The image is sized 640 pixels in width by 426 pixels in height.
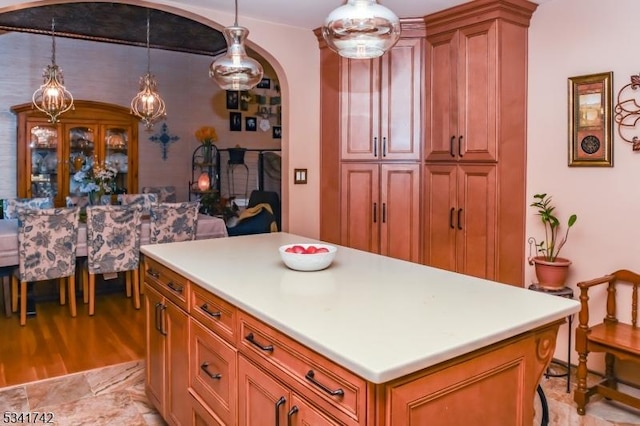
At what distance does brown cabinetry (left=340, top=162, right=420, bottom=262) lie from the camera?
3.76 metres

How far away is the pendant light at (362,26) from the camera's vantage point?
179cm

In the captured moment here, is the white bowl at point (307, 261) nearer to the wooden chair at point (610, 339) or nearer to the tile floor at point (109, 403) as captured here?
the tile floor at point (109, 403)

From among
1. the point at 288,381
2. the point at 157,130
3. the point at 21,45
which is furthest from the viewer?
the point at 157,130

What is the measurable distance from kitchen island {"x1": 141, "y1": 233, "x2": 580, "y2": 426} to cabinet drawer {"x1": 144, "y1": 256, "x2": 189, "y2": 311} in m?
0.01

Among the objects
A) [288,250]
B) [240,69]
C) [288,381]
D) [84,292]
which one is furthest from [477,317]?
[84,292]

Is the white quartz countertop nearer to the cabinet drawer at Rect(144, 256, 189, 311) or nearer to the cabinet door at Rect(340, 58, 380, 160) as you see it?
the cabinet drawer at Rect(144, 256, 189, 311)

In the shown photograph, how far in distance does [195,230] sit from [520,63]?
10.2 feet

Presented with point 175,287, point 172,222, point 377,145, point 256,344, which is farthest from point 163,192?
point 256,344

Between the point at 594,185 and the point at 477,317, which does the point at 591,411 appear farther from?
the point at 477,317

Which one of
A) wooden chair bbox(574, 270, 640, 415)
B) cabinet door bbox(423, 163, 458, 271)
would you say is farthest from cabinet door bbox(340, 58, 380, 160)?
wooden chair bbox(574, 270, 640, 415)

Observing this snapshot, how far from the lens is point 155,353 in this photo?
2531 mm

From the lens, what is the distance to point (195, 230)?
4793mm

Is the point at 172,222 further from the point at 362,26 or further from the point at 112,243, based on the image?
the point at 362,26

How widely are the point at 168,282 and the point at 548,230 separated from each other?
243cm
